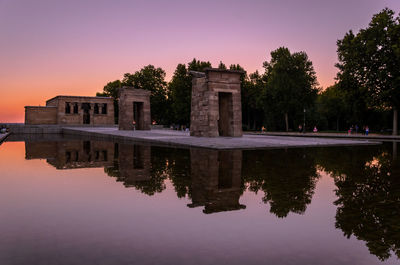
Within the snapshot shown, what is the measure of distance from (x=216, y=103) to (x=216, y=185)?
19034 mm

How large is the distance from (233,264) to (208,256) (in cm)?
29

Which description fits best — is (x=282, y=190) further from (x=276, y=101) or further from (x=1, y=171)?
(x=276, y=101)

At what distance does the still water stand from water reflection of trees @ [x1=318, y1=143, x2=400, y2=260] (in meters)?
0.02

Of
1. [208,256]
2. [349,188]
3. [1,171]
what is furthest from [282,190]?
[1,171]

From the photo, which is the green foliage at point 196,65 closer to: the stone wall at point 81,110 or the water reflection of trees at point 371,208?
the stone wall at point 81,110

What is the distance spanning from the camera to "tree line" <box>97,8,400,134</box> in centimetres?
3716

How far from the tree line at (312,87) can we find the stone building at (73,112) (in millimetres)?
9264

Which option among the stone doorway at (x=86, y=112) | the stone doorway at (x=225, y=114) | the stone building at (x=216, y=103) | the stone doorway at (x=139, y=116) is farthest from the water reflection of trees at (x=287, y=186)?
the stone doorway at (x=86, y=112)

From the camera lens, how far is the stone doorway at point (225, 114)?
27469 millimetres

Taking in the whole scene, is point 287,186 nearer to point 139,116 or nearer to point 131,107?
point 131,107

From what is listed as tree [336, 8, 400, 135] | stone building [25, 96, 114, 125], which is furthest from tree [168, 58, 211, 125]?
tree [336, 8, 400, 135]

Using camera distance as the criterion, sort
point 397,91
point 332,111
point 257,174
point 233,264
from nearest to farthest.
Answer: point 233,264, point 257,174, point 397,91, point 332,111

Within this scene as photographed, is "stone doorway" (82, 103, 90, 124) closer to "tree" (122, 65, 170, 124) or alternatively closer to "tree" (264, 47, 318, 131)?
"tree" (122, 65, 170, 124)

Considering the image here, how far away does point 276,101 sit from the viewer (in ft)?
176
